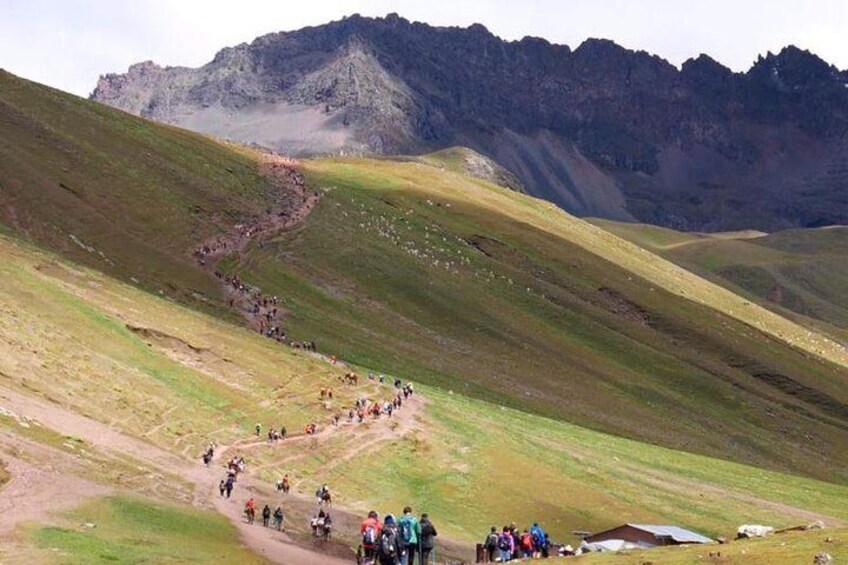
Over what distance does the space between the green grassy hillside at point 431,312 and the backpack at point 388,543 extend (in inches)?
3469

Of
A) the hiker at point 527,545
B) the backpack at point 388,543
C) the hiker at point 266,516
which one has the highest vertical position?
the backpack at point 388,543

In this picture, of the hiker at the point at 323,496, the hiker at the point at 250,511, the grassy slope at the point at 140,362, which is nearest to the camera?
the hiker at the point at 250,511

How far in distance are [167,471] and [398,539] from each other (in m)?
28.7

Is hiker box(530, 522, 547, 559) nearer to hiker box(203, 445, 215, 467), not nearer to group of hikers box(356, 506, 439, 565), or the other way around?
group of hikers box(356, 506, 439, 565)

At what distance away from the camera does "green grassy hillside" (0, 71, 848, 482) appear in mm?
144625

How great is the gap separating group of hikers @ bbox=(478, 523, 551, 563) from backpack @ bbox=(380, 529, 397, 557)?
23.0 ft

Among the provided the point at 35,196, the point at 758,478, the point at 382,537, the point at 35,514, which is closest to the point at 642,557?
the point at 382,537

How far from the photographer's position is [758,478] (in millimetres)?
125188

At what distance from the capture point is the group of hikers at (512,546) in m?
53.9

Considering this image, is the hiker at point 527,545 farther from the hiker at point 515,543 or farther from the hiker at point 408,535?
the hiker at point 408,535

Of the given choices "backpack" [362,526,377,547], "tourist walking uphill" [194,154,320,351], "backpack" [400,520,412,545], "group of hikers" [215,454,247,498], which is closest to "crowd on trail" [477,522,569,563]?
"backpack" [362,526,377,547]

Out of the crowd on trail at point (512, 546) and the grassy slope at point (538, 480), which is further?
the grassy slope at point (538, 480)

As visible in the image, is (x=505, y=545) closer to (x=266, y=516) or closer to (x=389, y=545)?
(x=389, y=545)

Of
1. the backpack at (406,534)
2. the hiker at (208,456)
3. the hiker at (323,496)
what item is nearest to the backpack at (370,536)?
the backpack at (406,534)
